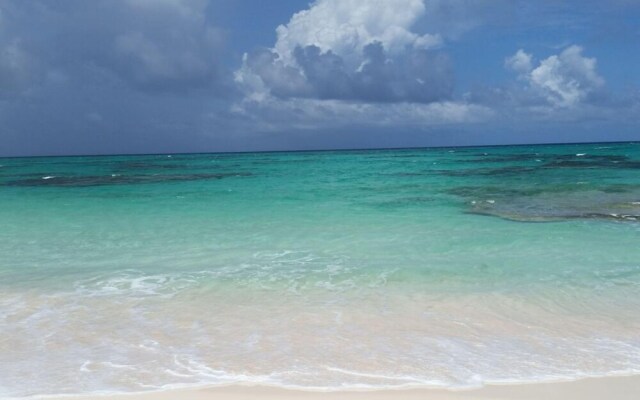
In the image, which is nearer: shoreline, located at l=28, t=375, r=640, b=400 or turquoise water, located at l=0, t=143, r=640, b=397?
shoreline, located at l=28, t=375, r=640, b=400

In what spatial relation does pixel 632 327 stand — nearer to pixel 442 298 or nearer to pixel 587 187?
pixel 442 298

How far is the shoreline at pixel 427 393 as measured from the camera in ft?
14.9

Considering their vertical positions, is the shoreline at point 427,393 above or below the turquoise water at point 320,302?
below

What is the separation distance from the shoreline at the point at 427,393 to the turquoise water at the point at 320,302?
0.14m

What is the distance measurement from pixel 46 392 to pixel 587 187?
23830 millimetres

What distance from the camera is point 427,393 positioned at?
461cm

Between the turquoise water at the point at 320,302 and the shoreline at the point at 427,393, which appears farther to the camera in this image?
the turquoise water at the point at 320,302

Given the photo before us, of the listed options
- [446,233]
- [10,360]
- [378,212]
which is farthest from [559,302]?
[378,212]

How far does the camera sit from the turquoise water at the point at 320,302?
202 inches

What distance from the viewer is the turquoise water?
514 centimetres

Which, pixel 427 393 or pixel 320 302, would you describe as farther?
pixel 320 302

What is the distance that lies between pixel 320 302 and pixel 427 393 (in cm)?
286

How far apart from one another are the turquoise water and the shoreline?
14 cm

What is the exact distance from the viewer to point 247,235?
13062mm
